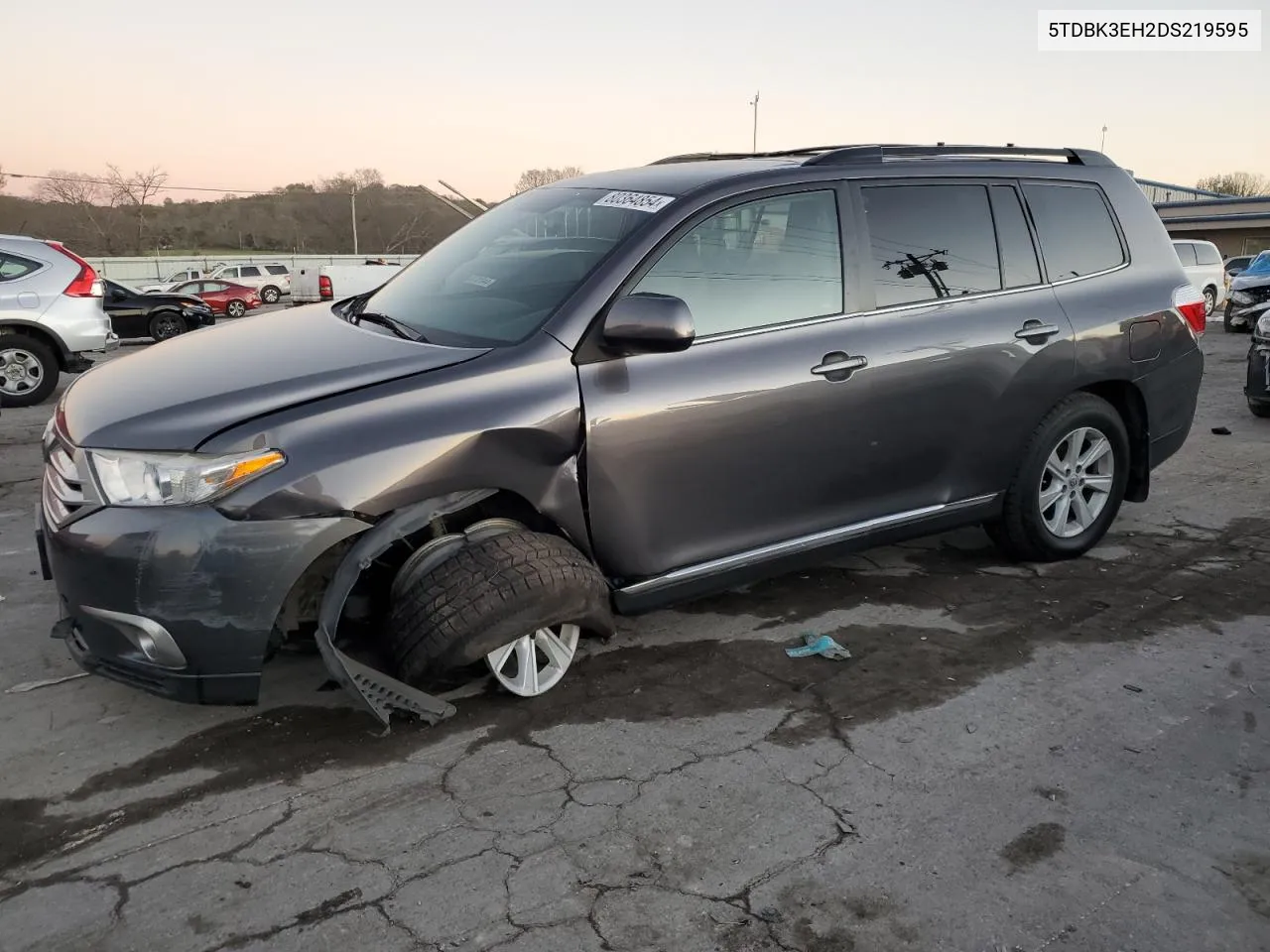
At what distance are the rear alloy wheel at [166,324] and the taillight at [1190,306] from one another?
1936cm

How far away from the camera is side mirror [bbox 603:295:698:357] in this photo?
3.18 metres

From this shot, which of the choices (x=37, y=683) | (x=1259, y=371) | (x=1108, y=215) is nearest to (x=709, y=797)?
(x=37, y=683)

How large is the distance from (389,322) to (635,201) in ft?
3.46

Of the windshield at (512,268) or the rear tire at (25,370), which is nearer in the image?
the windshield at (512,268)

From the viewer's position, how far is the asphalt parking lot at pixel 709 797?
232 cm

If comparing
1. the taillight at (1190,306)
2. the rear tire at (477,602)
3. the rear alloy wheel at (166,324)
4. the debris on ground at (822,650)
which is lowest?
the debris on ground at (822,650)

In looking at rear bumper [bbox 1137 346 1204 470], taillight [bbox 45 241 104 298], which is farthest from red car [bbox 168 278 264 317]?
rear bumper [bbox 1137 346 1204 470]

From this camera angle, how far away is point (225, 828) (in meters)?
2.69

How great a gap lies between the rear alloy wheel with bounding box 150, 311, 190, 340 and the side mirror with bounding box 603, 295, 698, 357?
63.1ft

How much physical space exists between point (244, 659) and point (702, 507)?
1590 millimetres

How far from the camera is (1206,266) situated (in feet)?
71.8

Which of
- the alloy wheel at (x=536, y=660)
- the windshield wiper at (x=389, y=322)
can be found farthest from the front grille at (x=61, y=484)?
the alloy wheel at (x=536, y=660)

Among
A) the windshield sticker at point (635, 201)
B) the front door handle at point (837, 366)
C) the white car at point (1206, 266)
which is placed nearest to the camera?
the windshield sticker at point (635, 201)

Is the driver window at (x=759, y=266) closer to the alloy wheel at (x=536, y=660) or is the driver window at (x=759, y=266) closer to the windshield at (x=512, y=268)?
the windshield at (x=512, y=268)
